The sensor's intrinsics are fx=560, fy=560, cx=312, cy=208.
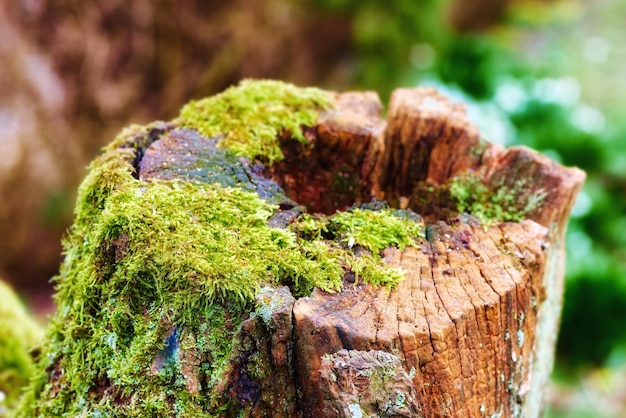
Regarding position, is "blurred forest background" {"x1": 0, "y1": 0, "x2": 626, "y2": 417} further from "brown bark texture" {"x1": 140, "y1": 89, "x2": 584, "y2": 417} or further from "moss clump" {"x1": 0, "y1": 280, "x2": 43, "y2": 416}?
"moss clump" {"x1": 0, "y1": 280, "x2": 43, "y2": 416}

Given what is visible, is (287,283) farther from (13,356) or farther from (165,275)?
(13,356)

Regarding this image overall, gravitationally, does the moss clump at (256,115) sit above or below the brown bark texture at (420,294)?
above

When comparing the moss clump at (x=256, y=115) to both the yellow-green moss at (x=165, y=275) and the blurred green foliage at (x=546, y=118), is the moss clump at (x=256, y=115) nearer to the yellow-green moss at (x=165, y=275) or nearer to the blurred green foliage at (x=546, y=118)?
the yellow-green moss at (x=165, y=275)

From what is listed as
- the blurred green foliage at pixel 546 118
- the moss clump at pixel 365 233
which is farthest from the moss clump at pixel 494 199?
the blurred green foliage at pixel 546 118

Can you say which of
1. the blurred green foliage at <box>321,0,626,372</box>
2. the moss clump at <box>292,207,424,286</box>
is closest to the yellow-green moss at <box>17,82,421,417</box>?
the moss clump at <box>292,207,424,286</box>

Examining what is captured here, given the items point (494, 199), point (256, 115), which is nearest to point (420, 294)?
point (494, 199)

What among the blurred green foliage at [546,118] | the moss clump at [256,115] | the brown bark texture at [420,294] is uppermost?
the blurred green foliage at [546,118]
